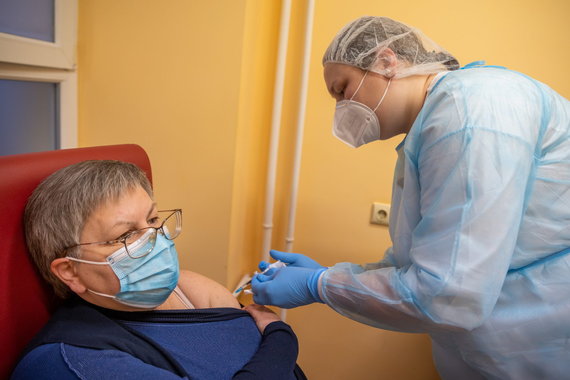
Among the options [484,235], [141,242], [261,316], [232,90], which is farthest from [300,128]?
[484,235]

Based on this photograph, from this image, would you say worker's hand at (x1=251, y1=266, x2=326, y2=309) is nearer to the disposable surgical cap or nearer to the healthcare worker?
the healthcare worker

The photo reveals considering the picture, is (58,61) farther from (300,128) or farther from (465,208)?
(465,208)

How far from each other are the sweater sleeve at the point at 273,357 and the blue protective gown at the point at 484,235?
162 millimetres

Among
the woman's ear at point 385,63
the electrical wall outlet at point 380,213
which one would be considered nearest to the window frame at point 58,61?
the woman's ear at point 385,63

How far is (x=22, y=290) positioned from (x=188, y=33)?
1.06m

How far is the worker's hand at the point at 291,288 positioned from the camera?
1.15 metres

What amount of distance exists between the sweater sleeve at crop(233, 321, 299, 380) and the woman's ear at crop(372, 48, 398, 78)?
734mm

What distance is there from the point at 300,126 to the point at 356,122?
0.67 metres

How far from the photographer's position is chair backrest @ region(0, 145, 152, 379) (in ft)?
2.99

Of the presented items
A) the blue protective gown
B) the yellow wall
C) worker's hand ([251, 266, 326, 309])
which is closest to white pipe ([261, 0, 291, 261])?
the yellow wall

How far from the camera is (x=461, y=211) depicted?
87 centimetres

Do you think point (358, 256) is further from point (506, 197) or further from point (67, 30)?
point (67, 30)

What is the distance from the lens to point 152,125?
170 cm

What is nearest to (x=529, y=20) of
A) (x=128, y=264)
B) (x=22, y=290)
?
(x=128, y=264)
